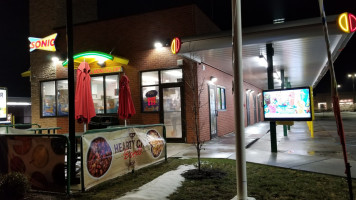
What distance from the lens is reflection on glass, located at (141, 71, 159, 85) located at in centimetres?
1237

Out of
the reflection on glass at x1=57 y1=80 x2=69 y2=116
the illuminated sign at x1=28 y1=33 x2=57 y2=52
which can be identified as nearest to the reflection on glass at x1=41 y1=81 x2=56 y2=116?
the reflection on glass at x1=57 y1=80 x2=69 y2=116

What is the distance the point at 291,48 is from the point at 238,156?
656 cm

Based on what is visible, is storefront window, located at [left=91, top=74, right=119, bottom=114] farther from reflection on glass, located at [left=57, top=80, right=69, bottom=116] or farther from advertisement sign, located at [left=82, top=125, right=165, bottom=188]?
advertisement sign, located at [left=82, top=125, right=165, bottom=188]

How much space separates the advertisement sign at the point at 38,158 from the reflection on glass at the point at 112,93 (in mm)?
7865

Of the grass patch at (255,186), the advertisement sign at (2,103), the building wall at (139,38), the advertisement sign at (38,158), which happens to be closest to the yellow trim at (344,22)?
the grass patch at (255,186)

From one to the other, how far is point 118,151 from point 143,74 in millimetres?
7111

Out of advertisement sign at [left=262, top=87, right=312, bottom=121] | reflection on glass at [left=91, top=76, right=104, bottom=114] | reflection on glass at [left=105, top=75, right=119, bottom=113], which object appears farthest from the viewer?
reflection on glass at [left=91, top=76, right=104, bottom=114]

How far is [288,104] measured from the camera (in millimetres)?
8336

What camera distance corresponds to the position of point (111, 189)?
17.7 ft

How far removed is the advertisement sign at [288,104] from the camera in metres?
8.14

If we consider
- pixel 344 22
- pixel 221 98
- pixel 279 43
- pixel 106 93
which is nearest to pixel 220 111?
pixel 221 98

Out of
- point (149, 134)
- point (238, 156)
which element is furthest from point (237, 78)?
point (149, 134)

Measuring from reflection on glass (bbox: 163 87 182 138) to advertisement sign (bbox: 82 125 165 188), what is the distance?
3.89 meters

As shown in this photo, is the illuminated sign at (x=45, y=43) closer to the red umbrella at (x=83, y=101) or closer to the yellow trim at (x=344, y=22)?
the red umbrella at (x=83, y=101)
